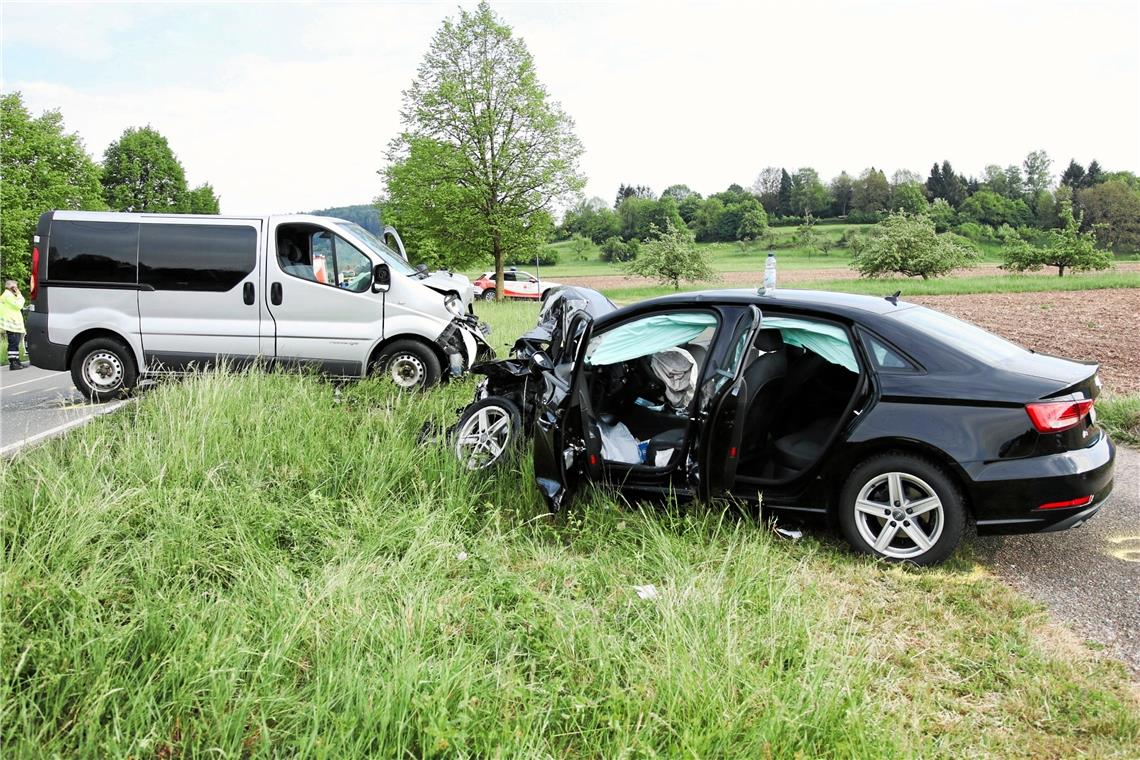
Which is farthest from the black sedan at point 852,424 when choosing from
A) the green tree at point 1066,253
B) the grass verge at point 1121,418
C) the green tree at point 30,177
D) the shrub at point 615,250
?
the shrub at point 615,250

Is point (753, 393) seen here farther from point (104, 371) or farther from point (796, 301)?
point (104, 371)

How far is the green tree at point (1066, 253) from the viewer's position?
42906 millimetres

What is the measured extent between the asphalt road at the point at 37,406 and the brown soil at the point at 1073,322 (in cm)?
1194

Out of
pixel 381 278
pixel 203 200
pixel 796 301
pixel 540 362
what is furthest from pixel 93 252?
pixel 203 200

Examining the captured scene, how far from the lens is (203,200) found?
72.1m

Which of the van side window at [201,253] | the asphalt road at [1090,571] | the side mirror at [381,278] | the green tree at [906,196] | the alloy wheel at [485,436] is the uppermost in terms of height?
the green tree at [906,196]

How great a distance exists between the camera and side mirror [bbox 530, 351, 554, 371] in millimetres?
5328

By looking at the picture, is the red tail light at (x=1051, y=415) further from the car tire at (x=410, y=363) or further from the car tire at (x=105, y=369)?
the car tire at (x=105, y=369)

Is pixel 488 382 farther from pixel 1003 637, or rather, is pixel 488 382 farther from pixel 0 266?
pixel 0 266

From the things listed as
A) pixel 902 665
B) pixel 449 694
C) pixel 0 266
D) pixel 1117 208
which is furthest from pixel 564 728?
pixel 1117 208

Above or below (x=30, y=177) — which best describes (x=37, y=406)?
below

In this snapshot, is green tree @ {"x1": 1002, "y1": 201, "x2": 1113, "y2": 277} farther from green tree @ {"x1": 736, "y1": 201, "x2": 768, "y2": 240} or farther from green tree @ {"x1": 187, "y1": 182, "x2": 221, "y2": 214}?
A: green tree @ {"x1": 187, "y1": 182, "x2": 221, "y2": 214}

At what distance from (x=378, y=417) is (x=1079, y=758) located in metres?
4.97

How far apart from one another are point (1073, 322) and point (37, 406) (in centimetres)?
2084
